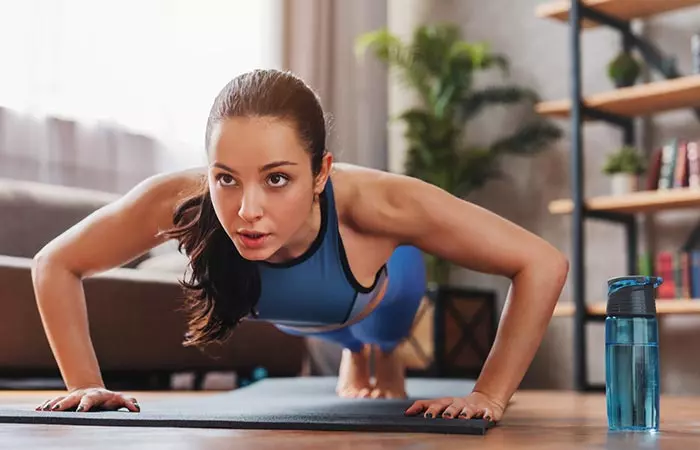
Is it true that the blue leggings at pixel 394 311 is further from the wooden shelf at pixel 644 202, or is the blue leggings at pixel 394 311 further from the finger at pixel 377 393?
the wooden shelf at pixel 644 202

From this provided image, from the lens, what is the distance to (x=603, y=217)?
11.9ft

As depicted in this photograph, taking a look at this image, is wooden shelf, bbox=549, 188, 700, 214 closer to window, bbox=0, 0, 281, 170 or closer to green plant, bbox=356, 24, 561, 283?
green plant, bbox=356, 24, 561, 283

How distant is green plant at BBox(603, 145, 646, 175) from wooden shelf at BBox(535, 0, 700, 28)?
0.52 meters

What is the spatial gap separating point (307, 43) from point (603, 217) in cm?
153

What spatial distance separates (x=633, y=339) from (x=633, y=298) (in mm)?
50

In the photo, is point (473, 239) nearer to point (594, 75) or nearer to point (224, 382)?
point (224, 382)

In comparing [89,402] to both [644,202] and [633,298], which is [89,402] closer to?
[633,298]

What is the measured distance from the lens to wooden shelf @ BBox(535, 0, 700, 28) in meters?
3.57

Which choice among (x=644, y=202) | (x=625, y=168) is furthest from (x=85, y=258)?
(x=625, y=168)

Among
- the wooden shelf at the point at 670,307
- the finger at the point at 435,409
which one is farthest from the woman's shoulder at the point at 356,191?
the wooden shelf at the point at 670,307

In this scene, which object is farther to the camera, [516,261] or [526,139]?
[526,139]

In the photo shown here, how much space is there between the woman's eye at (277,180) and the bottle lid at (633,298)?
447mm

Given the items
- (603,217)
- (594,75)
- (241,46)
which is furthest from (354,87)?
(603,217)

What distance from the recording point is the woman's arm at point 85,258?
59.2 inches
